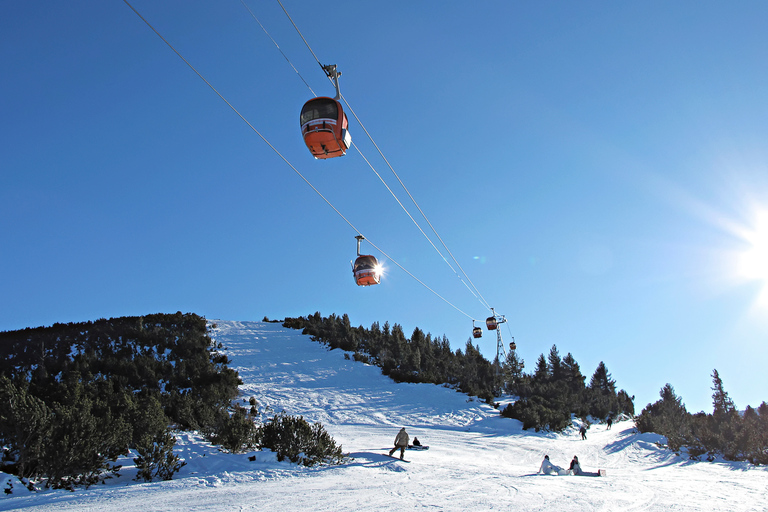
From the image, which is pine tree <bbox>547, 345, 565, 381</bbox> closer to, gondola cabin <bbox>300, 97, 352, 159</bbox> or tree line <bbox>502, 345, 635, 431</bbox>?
tree line <bbox>502, 345, 635, 431</bbox>

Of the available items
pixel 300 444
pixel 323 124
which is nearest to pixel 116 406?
pixel 300 444

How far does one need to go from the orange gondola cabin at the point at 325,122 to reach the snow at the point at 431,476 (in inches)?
310

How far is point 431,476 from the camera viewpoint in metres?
12.8

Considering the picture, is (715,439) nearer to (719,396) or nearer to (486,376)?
(486,376)

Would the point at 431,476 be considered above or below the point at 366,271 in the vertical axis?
below

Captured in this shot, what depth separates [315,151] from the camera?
11.5 meters

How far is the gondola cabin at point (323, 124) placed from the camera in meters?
11.0

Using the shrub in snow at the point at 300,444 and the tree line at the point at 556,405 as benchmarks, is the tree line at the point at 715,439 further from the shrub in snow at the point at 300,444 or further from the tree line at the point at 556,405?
the shrub in snow at the point at 300,444

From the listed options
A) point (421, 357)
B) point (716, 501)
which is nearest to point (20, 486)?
point (716, 501)

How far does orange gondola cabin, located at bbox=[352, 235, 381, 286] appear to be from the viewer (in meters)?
17.5

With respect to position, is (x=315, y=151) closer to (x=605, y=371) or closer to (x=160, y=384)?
(x=160, y=384)

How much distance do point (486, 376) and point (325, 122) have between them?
130 feet

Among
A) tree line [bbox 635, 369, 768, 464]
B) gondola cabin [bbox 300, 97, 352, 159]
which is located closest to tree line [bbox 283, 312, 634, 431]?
tree line [bbox 635, 369, 768, 464]

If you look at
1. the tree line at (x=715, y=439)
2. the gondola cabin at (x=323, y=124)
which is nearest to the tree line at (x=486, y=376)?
the tree line at (x=715, y=439)
